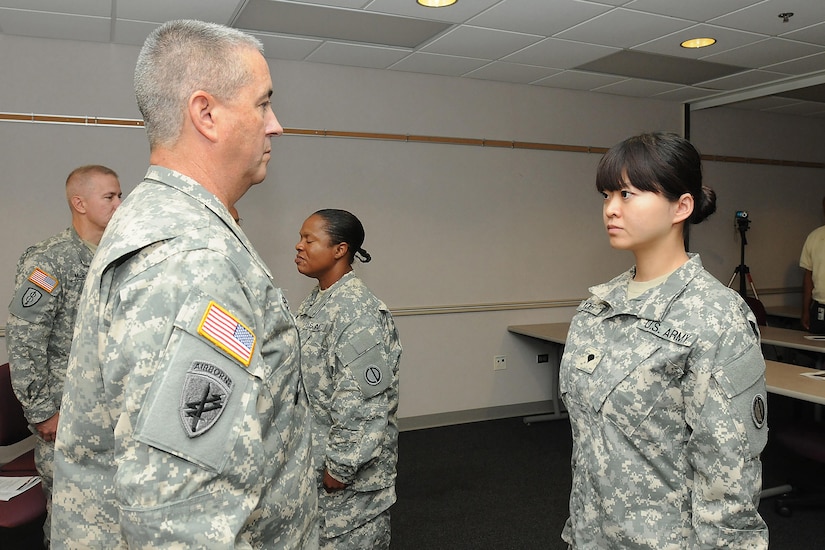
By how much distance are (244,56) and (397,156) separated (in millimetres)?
3844

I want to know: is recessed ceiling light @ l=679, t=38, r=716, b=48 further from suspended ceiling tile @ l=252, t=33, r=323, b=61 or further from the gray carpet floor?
the gray carpet floor

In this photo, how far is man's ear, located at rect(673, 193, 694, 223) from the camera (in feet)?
4.98

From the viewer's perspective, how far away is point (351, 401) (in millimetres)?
1982

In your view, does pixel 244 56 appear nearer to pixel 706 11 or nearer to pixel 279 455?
pixel 279 455

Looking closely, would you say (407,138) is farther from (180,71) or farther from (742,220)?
(180,71)

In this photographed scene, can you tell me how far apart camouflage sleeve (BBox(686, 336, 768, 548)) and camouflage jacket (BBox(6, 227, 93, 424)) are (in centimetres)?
254

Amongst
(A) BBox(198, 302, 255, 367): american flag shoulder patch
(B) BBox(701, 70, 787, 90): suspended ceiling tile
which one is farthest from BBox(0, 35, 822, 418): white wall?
(A) BBox(198, 302, 255, 367): american flag shoulder patch

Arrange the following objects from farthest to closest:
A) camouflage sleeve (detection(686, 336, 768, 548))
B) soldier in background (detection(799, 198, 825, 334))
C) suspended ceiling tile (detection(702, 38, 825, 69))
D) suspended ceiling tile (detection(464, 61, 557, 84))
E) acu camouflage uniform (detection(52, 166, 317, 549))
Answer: soldier in background (detection(799, 198, 825, 334)) < suspended ceiling tile (detection(464, 61, 557, 84)) < suspended ceiling tile (detection(702, 38, 825, 69)) < camouflage sleeve (detection(686, 336, 768, 548)) < acu camouflage uniform (detection(52, 166, 317, 549))

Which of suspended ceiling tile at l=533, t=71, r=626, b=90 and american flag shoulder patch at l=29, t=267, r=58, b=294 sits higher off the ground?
suspended ceiling tile at l=533, t=71, r=626, b=90

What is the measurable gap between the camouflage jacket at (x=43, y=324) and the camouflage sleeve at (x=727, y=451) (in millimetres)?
2543

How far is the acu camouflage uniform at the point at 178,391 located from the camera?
796 mm

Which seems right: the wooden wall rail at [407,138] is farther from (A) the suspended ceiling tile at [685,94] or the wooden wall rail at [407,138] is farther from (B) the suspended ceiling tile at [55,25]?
(A) the suspended ceiling tile at [685,94]

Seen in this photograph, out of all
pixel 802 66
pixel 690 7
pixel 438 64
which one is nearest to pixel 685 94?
pixel 802 66

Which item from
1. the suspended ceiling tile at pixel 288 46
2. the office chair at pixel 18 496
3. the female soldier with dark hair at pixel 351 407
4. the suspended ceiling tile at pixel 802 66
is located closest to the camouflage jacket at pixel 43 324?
the office chair at pixel 18 496
